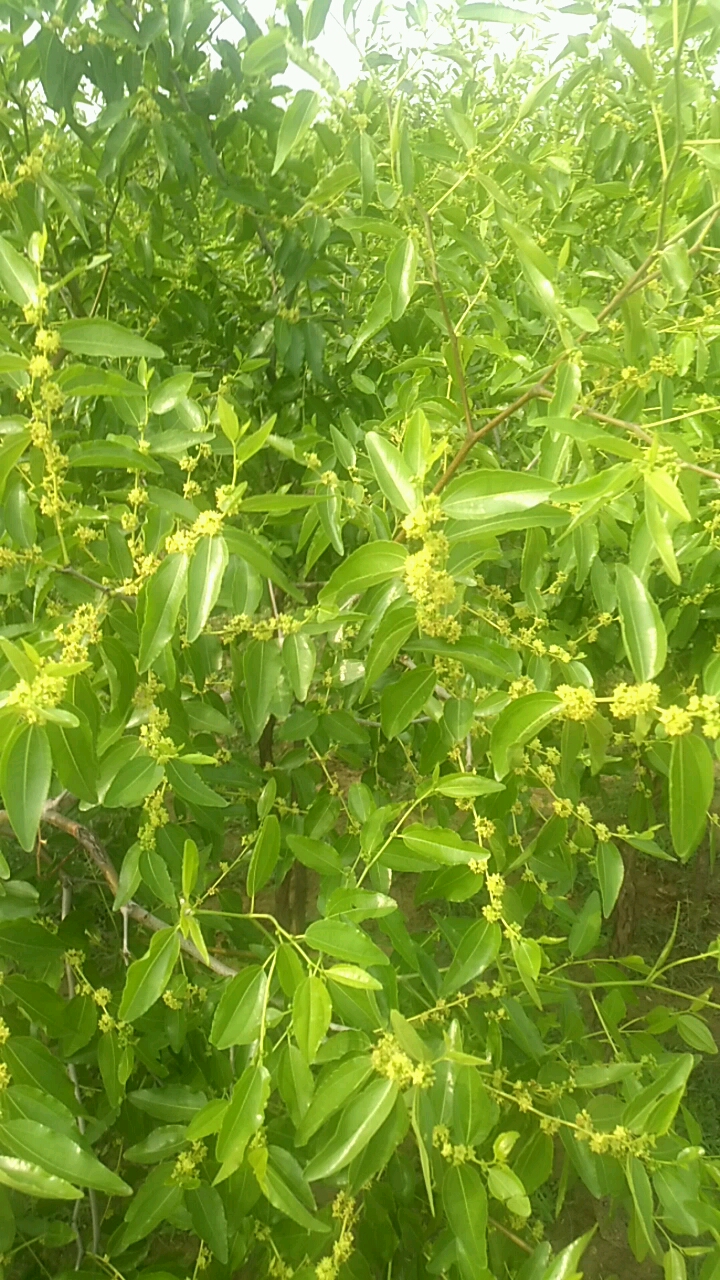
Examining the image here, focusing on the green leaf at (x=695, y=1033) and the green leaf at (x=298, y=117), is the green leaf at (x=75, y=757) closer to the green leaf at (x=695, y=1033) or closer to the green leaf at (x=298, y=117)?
the green leaf at (x=298, y=117)

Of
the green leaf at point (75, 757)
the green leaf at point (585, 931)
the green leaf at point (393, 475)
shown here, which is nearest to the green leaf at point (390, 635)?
the green leaf at point (393, 475)

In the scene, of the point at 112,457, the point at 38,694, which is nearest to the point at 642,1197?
the point at 38,694

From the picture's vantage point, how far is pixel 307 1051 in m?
0.81

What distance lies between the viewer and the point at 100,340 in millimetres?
999

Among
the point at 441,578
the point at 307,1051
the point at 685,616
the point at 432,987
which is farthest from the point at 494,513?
the point at 685,616

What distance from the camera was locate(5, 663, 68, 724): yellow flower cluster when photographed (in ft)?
2.56

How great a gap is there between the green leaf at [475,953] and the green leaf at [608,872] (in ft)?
0.83

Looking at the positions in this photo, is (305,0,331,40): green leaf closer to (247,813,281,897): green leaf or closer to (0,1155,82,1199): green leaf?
(247,813,281,897): green leaf

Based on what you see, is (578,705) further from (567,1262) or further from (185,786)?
(567,1262)

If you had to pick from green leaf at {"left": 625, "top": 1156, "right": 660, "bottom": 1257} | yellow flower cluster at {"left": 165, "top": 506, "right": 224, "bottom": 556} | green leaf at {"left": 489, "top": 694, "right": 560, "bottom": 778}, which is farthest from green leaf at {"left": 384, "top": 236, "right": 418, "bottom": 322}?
green leaf at {"left": 625, "top": 1156, "right": 660, "bottom": 1257}

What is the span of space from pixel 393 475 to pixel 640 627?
1.09 ft

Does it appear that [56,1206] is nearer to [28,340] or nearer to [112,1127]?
[112,1127]

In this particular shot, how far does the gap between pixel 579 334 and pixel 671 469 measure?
1.85ft

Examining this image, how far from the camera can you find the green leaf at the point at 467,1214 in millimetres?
903
